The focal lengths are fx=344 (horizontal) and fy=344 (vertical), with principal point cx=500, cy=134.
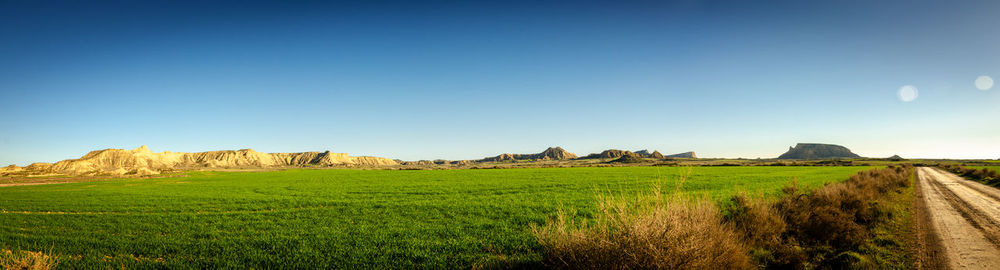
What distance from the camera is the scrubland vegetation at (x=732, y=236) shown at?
571 cm

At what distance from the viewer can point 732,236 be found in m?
8.14

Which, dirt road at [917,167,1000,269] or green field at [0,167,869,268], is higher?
dirt road at [917,167,1000,269]

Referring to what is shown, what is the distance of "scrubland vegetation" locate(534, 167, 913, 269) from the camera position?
5.71 m

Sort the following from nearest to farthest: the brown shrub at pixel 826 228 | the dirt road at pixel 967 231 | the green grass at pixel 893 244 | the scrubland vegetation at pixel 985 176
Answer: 1. the green grass at pixel 893 244
2. the dirt road at pixel 967 231
3. the brown shrub at pixel 826 228
4. the scrubland vegetation at pixel 985 176

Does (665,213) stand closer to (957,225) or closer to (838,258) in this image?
(838,258)

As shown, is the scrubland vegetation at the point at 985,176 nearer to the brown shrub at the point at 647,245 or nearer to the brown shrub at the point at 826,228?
the brown shrub at the point at 826,228

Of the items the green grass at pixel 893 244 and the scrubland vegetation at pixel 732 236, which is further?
the green grass at pixel 893 244

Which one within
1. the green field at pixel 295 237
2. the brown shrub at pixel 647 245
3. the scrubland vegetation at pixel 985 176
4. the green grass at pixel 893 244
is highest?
the brown shrub at pixel 647 245

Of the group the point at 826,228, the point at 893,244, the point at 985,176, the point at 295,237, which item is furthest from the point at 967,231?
the point at 985,176

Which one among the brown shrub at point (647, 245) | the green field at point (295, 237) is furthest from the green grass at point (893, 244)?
the brown shrub at point (647, 245)

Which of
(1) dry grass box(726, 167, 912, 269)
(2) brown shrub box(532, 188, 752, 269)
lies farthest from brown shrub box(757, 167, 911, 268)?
(2) brown shrub box(532, 188, 752, 269)

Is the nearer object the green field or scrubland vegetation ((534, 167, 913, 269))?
scrubland vegetation ((534, 167, 913, 269))

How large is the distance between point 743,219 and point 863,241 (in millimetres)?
3148

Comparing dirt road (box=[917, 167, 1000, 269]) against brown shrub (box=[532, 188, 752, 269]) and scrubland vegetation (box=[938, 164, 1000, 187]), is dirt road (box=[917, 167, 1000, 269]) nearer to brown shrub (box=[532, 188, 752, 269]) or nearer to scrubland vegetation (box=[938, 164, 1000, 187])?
brown shrub (box=[532, 188, 752, 269])
